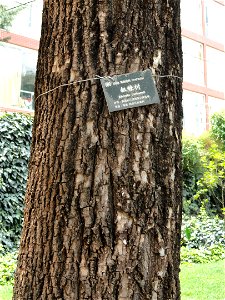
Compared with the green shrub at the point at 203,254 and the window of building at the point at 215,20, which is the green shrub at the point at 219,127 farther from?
the window of building at the point at 215,20

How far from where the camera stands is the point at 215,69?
929 inches

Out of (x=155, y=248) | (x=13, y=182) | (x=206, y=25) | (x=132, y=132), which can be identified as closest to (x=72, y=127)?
(x=132, y=132)

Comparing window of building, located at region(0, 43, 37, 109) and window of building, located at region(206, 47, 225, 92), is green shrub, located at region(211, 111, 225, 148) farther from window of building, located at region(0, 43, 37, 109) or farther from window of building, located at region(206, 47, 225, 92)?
window of building, located at region(0, 43, 37, 109)

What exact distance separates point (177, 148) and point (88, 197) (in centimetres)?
47

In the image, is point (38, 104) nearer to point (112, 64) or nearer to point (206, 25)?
point (112, 64)

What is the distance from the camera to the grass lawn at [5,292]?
4777mm

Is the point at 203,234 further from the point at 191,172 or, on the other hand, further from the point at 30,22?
the point at 30,22

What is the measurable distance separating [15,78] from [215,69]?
12154mm

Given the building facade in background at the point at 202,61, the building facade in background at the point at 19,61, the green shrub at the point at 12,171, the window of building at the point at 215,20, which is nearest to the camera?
the green shrub at the point at 12,171

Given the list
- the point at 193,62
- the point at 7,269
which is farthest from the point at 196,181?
the point at 193,62

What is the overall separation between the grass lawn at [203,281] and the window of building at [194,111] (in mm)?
14310

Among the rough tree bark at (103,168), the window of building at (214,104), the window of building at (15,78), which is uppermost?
the window of building at (214,104)

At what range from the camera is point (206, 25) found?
76.7ft

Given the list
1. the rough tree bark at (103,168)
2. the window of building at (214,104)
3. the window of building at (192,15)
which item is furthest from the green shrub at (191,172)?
the window of building at (192,15)
